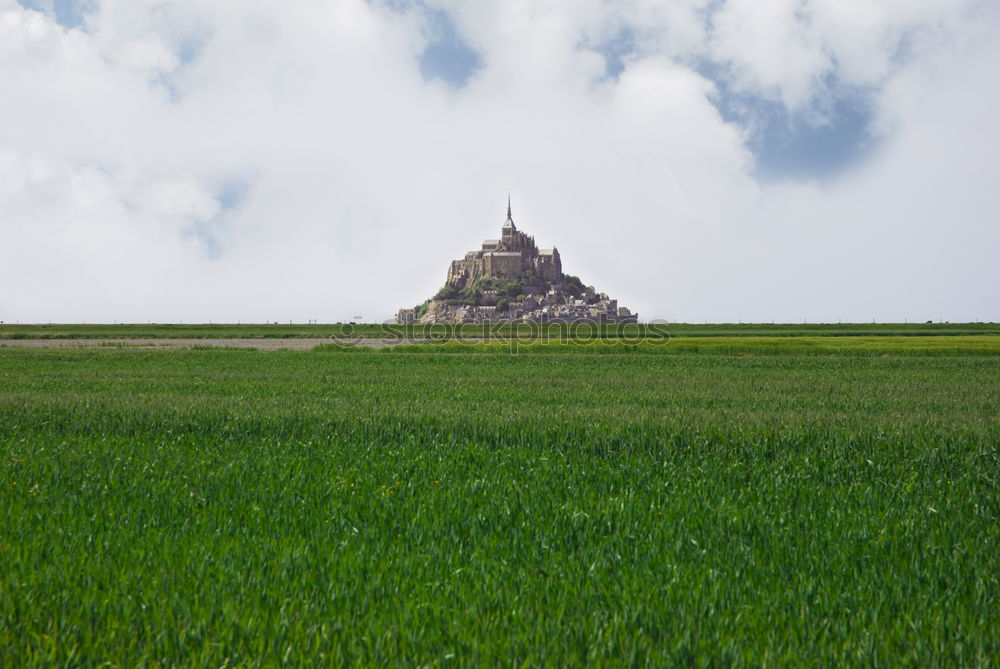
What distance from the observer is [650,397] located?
65.6 feet

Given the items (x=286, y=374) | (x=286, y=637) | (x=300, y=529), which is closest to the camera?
(x=286, y=637)

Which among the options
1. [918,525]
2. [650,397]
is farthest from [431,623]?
[650,397]

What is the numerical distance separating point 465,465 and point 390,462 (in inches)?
50.3

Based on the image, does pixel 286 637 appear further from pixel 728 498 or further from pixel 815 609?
pixel 728 498

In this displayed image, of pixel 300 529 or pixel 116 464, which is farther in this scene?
pixel 116 464

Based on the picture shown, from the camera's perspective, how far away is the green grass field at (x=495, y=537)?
468 centimetres

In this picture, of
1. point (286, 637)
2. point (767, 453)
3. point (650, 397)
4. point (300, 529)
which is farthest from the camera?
point (650, 397)

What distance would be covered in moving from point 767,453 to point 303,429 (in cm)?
976

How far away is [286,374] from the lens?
93.7 ft

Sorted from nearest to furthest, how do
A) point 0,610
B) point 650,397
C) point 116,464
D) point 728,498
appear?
point 0,610
point 728,498
point 116,464
point 650,397

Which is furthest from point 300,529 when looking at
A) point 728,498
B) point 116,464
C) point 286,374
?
point 286,374

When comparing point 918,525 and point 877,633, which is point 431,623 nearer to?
point 877,633

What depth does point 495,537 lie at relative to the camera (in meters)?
Result: 6.76

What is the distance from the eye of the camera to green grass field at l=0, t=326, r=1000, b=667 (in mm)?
4684
